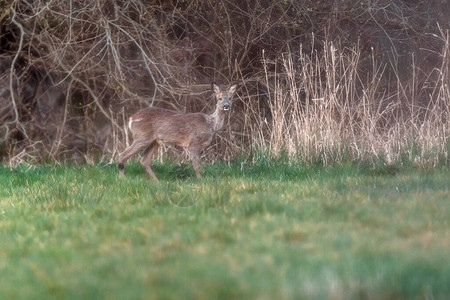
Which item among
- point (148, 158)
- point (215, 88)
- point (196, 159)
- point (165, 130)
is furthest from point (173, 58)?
point (196, 159)

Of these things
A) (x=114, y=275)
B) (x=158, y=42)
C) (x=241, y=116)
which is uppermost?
(x=158, y=42)

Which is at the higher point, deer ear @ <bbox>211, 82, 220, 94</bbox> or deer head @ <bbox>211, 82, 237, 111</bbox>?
deer ear @ <bbox>211, 82, 220, 94</bbox>

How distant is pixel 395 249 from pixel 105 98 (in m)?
11.0

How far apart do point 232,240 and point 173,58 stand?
937 centimetres

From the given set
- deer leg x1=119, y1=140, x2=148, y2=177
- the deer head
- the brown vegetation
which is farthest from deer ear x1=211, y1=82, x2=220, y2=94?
the brown vegetation

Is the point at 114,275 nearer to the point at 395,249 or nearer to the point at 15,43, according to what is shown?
the point at 395,249

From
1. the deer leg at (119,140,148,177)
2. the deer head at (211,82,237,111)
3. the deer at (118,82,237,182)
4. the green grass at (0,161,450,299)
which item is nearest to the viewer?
the green grass at (0,161,450,299)

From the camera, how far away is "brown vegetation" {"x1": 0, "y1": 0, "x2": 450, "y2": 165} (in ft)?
42.0

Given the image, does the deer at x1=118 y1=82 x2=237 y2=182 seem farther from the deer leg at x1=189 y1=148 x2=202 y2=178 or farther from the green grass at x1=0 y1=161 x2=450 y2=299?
the green grass at x1=0 y1=161 x2=450 y2=299

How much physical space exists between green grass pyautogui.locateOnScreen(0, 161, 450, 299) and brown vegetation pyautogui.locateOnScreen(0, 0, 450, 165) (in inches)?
215

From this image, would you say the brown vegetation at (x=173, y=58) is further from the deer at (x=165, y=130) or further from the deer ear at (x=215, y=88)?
the deer at (x=165, y=130)

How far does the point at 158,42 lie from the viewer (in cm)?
1305

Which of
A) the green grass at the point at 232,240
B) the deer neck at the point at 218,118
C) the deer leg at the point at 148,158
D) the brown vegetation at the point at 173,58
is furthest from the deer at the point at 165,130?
the green grass at the point at 232,240

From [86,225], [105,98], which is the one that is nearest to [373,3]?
[105,98]
